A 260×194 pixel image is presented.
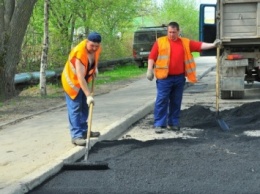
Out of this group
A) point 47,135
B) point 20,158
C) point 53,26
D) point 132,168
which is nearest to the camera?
point 132,168

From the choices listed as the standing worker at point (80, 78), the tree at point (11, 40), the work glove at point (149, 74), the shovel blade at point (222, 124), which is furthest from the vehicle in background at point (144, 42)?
the standing worker at point (80, 78)

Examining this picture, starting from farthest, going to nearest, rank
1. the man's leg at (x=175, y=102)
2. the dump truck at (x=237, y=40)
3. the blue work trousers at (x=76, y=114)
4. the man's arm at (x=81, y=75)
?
the dump truck at (x=237, y=40)
the man's leg at (x=175, y=102)
the blue work trousers at (x=76, y=114)
the man's arm at (x=81, y=75)

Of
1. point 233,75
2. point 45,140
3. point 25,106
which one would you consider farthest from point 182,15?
point 45,140

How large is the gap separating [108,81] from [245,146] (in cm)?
1463

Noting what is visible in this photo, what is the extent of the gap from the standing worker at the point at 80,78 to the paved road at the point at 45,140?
0.26 m

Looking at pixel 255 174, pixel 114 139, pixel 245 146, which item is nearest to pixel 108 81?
pixel 114 139

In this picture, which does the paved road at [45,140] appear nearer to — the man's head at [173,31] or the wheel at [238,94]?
the man's head at [173,31]

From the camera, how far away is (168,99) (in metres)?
9.23

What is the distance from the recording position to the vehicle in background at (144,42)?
31.4m

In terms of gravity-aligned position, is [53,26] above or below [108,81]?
above

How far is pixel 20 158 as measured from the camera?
22.6 ft

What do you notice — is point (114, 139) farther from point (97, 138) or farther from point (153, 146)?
point (153, 146)

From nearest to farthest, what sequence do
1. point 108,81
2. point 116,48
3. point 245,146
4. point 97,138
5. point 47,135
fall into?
point 245,146
point 97,138
point 47,135
point 108,81
point 116,48

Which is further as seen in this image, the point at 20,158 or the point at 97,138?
the point at 97,138
